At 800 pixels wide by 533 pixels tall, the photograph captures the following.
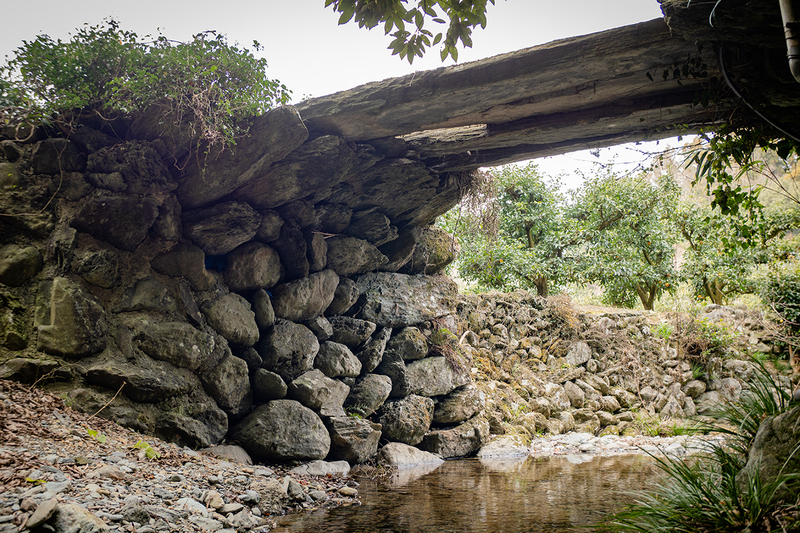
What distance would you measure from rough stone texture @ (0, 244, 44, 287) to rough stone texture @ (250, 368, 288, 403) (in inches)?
96.3

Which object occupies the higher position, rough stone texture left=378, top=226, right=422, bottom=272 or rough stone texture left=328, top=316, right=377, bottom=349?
rough stone texture left=378, top=226, right=422, bottom=272

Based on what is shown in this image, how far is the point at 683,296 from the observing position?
1399 centimetres

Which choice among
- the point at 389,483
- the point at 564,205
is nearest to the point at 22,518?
the point at 389,483

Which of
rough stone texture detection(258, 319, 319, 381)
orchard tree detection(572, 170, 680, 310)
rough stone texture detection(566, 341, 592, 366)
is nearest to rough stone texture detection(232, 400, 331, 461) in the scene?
rough stone texture detection(258, 319, 319, 381)

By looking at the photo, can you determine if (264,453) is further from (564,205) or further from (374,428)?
(564,205)

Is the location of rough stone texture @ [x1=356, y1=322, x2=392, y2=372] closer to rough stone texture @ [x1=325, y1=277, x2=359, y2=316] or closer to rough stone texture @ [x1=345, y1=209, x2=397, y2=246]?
rough stone texture @ [x1=325, y1=277, x2=359, y2=316]

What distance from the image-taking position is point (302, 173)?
574 cm

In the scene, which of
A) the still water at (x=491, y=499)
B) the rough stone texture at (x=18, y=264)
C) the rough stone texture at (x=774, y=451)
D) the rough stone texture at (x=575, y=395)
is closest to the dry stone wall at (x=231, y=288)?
the rough stone texture at (x=18, y=264)

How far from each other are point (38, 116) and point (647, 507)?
6.00m

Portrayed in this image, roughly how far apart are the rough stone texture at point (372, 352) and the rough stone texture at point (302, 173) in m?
2.38

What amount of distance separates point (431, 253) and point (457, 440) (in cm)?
317

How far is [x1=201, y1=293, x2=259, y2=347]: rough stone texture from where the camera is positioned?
5152mm

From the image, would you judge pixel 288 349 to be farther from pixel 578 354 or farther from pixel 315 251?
pixel 578 354

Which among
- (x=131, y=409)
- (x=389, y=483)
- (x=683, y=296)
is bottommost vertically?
(x=389, y=483)
